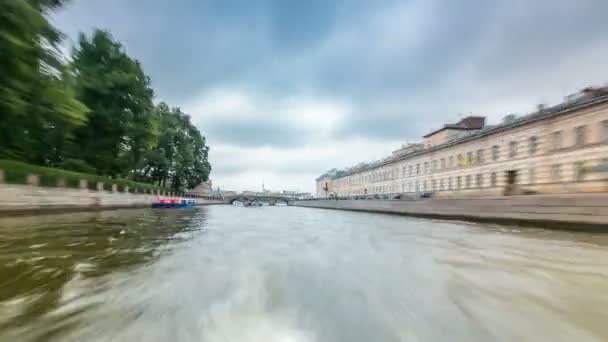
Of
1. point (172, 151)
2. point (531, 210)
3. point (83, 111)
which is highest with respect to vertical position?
point (172, 151)

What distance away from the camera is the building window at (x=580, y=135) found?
21856 millimetres

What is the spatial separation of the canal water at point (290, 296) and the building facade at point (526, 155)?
12039mm

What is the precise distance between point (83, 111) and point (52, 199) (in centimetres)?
1615

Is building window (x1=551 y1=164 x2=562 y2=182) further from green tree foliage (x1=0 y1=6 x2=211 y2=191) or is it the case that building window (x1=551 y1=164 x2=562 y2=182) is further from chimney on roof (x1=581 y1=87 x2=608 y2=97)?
green tree foliage (x1=0 y1=6 x2=211 y2=191)

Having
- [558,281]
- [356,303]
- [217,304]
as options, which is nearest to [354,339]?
[356,303]

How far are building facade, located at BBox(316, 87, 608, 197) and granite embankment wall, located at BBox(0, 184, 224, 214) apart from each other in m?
27.5

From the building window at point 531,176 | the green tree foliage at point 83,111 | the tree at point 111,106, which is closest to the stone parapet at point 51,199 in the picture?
the green tree foliage at point 83,111

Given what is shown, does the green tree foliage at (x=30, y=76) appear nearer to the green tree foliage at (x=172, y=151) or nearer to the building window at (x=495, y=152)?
the green tree foliage at (x=172, y=151)

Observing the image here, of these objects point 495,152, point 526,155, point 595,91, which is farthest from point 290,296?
point 495,152

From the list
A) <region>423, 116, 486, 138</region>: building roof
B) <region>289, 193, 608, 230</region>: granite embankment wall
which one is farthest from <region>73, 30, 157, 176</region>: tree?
<region>423, 116, 486, 138</region>: building roof

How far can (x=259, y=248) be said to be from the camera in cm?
676

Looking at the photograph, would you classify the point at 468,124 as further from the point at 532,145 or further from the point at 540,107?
the point at 532,145

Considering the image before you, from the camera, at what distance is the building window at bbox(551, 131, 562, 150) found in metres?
24.0

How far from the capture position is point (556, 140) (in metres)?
24.3
